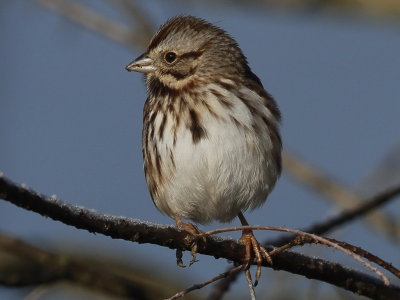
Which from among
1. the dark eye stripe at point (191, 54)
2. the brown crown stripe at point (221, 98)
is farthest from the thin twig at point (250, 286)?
the dark eye stripe at point (191, 54)

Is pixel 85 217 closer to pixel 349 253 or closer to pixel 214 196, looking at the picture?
pixel 349 253

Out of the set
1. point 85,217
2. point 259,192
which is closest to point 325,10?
point 259,192

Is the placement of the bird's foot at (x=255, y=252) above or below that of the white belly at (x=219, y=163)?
below

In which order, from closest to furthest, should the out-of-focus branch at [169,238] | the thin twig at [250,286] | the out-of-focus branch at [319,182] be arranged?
the out-of-focus branch at [169,238] < the thin twig at [250,286] < the out-of-focus branch at [319,182]

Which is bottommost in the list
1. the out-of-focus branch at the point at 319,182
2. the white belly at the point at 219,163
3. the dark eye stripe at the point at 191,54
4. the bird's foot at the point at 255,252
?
the bird's foot at the point at 255,252

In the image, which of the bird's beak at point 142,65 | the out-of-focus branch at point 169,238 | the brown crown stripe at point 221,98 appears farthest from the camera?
the bird's beak at point 142,65

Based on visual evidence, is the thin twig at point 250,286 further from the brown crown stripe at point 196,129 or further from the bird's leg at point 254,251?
the brown crown stripe at point 196,129

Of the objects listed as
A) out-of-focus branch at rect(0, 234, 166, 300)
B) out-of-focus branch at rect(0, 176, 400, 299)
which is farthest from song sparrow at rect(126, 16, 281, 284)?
out-of-focus branch at rect(0, 176, 400, 299)
